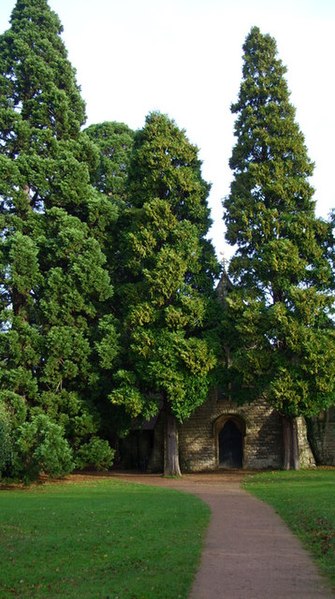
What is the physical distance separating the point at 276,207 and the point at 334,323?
20.5ft

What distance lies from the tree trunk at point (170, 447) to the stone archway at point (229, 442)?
4.16 meters

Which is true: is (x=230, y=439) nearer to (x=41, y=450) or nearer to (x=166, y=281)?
(x=166, y=281)

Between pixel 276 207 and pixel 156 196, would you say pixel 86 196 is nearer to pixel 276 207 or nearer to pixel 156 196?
pixel 156 196

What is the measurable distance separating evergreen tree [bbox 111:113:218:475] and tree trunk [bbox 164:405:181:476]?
0.05m

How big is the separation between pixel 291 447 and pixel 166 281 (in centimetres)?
963

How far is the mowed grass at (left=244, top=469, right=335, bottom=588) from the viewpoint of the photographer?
376 inches

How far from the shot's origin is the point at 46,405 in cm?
2498

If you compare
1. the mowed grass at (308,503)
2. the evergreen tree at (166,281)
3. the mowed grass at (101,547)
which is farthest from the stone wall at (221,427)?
the mowed grass at (101,547)

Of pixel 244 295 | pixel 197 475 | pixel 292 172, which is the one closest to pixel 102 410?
pixel 197 475

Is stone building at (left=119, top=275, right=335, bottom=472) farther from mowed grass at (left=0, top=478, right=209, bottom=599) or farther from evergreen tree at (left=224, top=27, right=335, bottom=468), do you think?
mowed grass at (left=0, top=478, right=209, bottom=599)

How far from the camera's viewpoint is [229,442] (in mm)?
30766

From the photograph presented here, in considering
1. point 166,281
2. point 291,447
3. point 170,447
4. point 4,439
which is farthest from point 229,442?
point 4,439

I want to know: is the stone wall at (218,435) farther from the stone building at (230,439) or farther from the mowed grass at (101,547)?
the mowed grass at (101,547)

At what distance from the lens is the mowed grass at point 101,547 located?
7.24 metres
